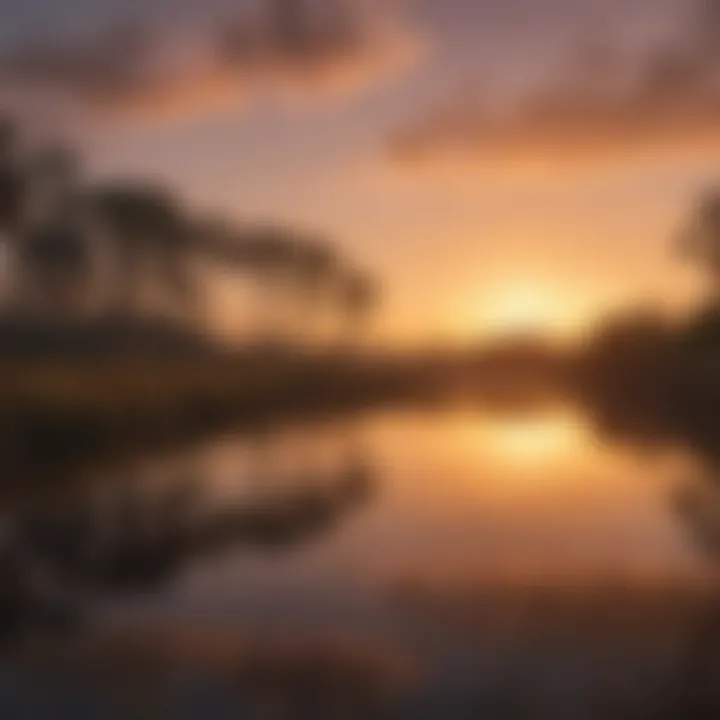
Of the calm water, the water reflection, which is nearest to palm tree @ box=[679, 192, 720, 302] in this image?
the calm water

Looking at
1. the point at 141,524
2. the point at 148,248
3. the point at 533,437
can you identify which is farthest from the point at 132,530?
the point at 533,437

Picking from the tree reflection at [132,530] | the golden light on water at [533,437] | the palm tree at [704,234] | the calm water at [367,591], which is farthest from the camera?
the golden light on water at [533,437]

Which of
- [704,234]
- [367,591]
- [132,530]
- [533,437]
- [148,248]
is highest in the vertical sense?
[148,248]

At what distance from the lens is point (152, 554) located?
2.03 metres

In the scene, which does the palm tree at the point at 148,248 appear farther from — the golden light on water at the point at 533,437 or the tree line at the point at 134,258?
the golden light on water at the point at 533,437

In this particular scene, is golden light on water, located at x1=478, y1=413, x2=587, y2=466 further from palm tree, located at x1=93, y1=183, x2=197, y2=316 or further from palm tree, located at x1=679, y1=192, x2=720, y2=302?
palm tree, located at x1=93, y1=183, x2=197, y2=316

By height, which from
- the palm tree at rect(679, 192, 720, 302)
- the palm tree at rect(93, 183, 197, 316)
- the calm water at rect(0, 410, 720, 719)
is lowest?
the calm water at rect(0, 410, 720, 719)

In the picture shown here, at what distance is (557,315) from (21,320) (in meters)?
1.66

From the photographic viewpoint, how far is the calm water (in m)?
1.30

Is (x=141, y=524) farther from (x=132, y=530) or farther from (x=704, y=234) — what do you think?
(x=704, y=234)

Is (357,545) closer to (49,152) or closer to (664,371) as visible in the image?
(49,152)

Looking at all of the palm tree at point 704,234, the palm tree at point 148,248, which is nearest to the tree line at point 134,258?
the palm tree at point 148,248

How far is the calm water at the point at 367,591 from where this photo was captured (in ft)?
4.27

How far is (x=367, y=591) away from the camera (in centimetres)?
178
